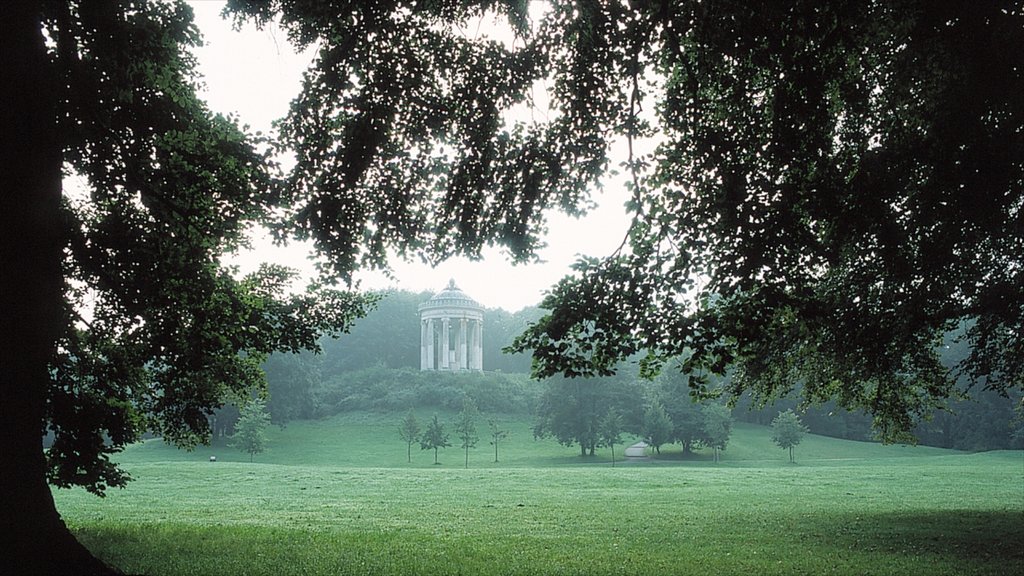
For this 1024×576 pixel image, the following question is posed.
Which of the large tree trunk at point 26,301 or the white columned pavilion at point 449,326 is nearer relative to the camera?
the large tree trunk at point 26,301

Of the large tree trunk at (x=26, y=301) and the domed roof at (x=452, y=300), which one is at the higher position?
the domed roof at (x=452, y=300)

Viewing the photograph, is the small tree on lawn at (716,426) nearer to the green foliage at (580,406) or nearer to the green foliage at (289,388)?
the green foliage at (580,406)

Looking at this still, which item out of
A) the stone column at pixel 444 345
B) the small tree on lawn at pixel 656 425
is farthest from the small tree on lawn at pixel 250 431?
the stone column at pixel 444 345

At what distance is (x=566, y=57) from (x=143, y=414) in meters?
11.4

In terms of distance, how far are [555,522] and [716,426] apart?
43.6m

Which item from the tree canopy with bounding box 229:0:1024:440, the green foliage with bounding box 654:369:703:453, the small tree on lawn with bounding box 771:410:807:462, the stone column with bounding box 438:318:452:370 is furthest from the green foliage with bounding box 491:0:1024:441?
the stone column with bounding box 438:318:452:370

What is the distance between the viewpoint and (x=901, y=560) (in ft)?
38.1

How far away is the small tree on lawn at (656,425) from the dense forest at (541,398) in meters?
0.66

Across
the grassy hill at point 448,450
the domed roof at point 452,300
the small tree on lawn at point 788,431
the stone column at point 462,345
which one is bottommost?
the grassy hill at point 448,450

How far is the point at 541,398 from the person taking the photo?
6488cm

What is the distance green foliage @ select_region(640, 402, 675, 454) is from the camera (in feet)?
197

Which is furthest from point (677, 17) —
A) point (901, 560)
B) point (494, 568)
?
point (901, 560)

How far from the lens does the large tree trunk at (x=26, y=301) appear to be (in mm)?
7273

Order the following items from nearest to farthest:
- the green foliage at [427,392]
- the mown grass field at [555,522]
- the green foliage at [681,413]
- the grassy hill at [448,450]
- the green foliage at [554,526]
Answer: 1. the green foliage at [554,526]
2. the mown grass field at [555,522]
3. the grassy hill at [448,450]
4. the green foliage at [681,413]
5. the green foliage at [427,392]
